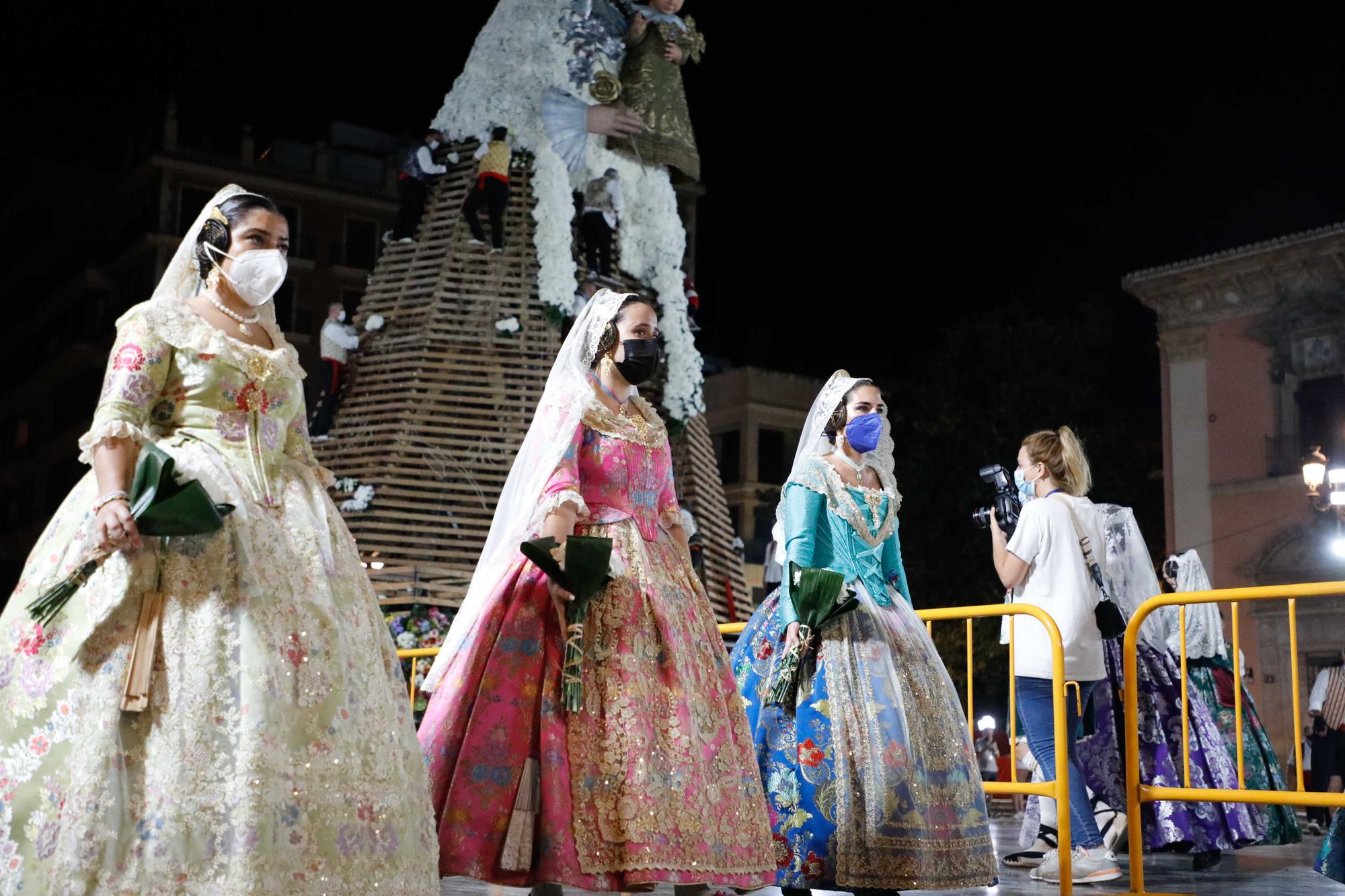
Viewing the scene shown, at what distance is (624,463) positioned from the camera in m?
4.55

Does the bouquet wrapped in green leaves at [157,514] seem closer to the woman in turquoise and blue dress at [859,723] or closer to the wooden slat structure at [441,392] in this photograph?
the woman in turquoise and blue dress at [859,723]

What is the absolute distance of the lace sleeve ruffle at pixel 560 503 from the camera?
4.32 m

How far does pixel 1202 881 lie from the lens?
19.7 feet

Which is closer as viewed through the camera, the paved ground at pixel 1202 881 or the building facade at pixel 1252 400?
the paved ground at pixel 1202 881

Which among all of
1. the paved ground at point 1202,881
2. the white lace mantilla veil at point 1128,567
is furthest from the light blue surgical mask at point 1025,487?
the paved ground at point 1202,881

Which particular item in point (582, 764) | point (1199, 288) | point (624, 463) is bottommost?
point (582, 764)

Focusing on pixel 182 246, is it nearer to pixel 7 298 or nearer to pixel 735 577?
pixel 735 577

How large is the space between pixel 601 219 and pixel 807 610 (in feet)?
31.8

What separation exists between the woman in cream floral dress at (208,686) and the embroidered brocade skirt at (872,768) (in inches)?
61.9

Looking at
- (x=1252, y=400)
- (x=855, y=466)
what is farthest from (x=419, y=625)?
(x=1252, y=400)

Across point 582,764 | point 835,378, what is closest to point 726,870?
point 582,764

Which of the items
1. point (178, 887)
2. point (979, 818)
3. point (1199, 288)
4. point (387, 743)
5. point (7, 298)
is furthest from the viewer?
point (7, 298)

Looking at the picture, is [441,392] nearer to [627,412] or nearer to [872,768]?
[627,412]

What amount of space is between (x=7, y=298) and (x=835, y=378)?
131 ft
